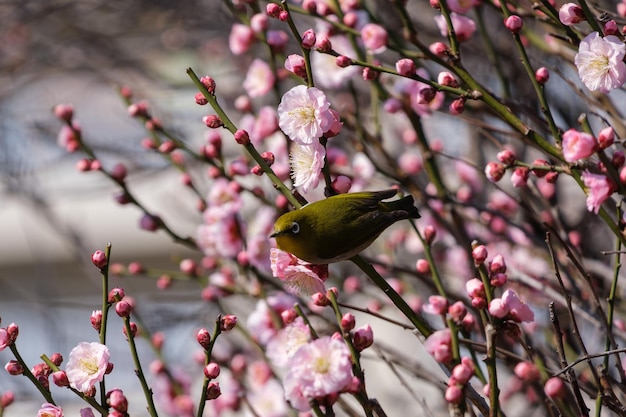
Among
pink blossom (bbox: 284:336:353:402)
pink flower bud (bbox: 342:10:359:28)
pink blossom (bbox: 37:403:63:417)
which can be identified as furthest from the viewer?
pink flower bud (bbox: 342:10:359:28)

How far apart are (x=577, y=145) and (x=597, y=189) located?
0.08 meters

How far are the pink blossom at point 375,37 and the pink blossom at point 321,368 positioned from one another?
2.94 ft

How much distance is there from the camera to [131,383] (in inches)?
166

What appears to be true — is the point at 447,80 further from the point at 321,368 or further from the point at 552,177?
the point at 321,368

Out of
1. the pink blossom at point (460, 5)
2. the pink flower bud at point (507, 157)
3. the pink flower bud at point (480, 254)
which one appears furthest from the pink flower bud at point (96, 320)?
the pink blossom at point (460, 5)

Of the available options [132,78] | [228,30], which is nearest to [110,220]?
[132,78]

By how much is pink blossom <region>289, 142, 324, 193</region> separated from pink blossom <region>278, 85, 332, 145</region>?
0.02 metres

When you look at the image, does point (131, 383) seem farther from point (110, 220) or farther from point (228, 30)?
Answer: point (110, 220)

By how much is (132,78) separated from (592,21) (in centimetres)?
362

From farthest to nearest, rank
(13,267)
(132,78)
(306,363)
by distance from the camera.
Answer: (13,267), (132,78), (306,363)

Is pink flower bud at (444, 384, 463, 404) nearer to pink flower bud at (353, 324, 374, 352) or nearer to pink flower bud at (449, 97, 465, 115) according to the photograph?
pink flower bud at (353, 324, 374, 352)

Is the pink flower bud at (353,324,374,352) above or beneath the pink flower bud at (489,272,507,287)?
beneath

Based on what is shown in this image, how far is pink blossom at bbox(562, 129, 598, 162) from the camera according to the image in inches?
52.0

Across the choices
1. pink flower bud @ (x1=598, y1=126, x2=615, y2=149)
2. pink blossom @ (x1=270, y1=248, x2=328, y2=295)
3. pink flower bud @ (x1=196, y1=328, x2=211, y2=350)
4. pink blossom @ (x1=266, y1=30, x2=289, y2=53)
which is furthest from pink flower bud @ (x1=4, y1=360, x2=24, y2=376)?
pink blossom @ (x1=266, y1=30, x2=289, y2=53)
